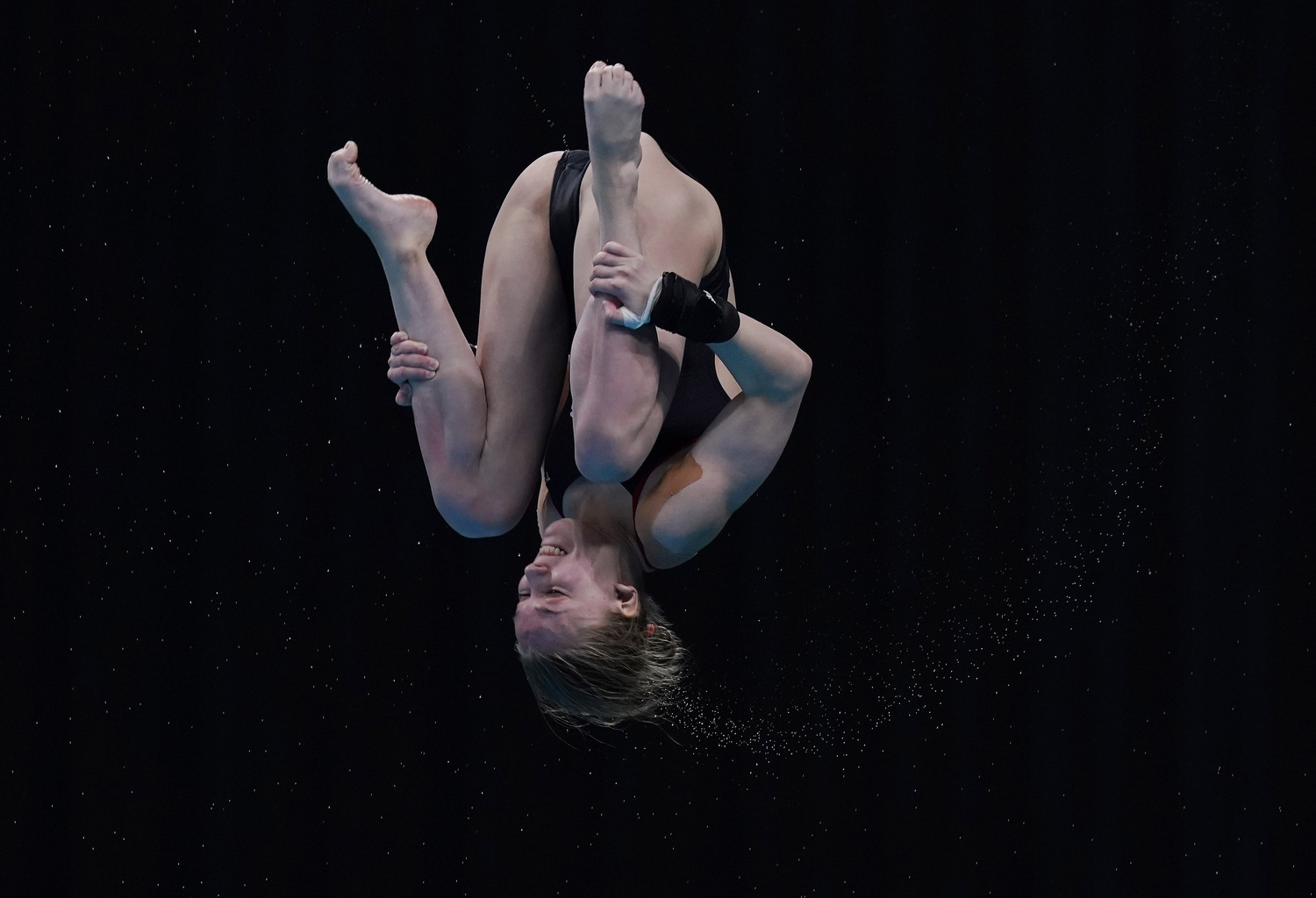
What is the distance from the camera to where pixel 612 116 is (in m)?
1.77

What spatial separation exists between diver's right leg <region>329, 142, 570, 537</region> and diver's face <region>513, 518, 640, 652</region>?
0.32ft

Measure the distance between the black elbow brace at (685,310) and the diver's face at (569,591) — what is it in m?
0.40

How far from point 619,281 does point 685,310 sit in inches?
3.3

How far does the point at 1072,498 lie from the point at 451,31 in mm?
1379

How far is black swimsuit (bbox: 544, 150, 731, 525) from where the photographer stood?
2084mm

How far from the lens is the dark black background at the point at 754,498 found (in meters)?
2.72

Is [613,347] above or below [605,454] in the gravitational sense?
above

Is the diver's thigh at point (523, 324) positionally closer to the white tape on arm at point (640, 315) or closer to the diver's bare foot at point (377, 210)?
the diver's bare foot at point (377, 210)

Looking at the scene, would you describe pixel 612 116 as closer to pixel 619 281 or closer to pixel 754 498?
pixel 619 281

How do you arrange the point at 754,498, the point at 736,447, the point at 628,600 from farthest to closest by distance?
1. the point at 754,498
2. the point at 628,600
3. the point at 736,447

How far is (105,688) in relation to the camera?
Result: 2.79 metres

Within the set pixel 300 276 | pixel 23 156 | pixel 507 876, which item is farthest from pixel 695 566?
pixel 23 156

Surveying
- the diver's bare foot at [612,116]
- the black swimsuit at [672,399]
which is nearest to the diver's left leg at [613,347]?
the diver's bare foot at [612,116]

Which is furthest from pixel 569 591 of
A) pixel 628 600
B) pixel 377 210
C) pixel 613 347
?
pixel 377 210
